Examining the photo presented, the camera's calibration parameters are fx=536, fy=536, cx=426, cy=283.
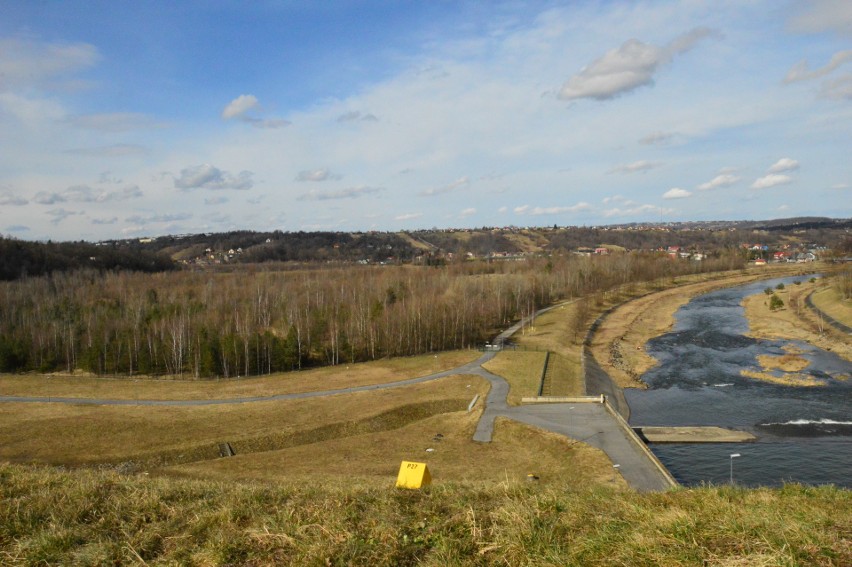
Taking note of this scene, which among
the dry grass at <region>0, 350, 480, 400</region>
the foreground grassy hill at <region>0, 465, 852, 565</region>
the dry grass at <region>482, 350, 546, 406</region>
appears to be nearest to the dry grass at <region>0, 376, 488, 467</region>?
the dry grass at <region>482, 350, 546, 406</region>

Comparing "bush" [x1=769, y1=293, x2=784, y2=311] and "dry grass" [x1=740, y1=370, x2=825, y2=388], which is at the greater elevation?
"bush" [x1=769, y1=293, x2=784, y2=311]

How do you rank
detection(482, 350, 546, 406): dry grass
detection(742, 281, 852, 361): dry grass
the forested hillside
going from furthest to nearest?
the forested hillside
detection(742, 281, 852, 361): dry grass
detection(482, 350, 546, 406): dry grass

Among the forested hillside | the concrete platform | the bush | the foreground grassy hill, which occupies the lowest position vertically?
the concrete platform

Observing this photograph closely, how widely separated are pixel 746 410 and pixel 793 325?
143 ft

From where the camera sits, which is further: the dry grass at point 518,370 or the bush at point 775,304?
the bush at point 775,304

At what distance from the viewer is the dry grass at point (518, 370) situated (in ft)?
146

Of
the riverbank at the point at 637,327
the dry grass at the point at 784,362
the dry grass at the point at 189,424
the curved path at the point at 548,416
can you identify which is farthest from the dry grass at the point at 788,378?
the dry grass at the point at 189,424

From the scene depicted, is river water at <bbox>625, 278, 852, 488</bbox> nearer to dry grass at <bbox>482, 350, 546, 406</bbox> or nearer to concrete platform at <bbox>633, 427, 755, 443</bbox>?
concrete platform at <bbox>633, 427, 755, 443</bbox>

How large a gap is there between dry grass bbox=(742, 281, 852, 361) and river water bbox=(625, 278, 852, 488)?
221 centimetres

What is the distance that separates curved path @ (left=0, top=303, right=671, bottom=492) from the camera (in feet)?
91.2

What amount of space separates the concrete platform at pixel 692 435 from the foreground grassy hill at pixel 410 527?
91.7ft

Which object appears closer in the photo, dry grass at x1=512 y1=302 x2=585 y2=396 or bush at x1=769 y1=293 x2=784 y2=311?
dry grass at x1=512 y1=302 x2=585 y2=396

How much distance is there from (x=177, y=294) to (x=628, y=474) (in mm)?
86540

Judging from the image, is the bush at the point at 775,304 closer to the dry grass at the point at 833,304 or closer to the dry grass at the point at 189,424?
the dry grass at the point at 833,304
